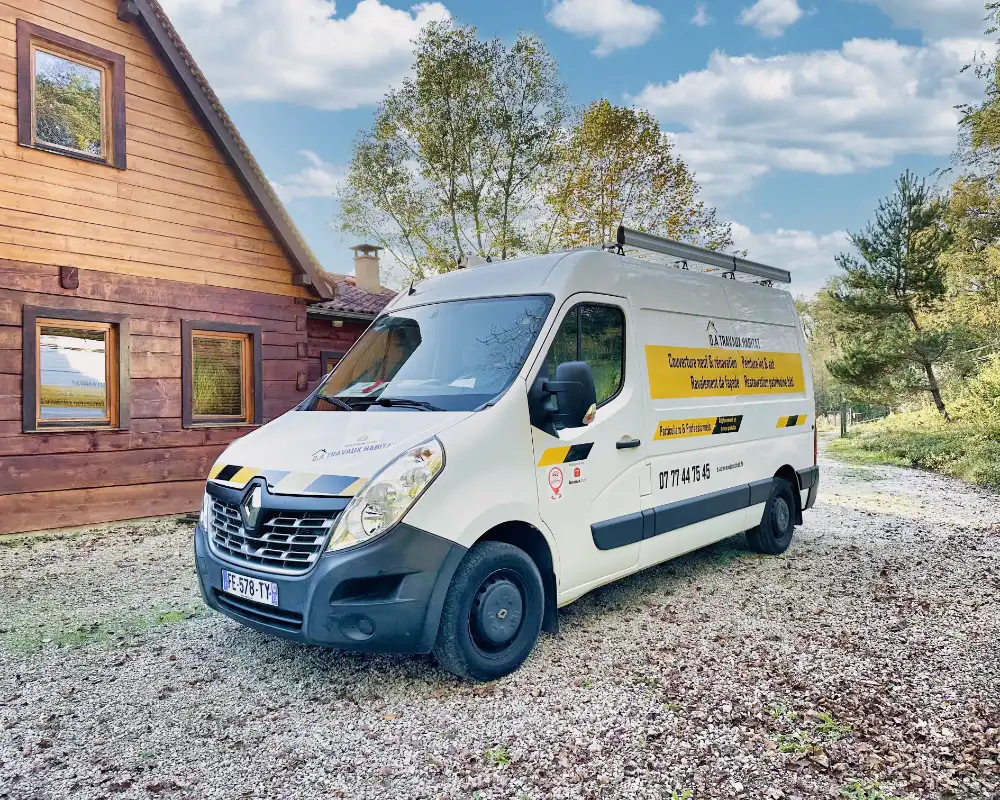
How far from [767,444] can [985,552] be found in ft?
9.13

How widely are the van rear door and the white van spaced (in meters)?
0.01

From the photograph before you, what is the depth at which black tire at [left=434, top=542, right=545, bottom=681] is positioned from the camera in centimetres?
358

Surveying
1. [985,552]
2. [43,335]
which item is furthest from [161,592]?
[985,552]

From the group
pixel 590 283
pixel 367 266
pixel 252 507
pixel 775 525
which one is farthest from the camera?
pixel 367 266

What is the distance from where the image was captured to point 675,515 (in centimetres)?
511

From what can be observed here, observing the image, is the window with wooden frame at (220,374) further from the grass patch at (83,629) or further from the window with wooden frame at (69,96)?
the grass patch at (83,629)

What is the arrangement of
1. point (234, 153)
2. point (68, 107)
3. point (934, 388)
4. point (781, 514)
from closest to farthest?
point (781, 514) → point (68, 107) → point (234, 153) → point (934, 388)

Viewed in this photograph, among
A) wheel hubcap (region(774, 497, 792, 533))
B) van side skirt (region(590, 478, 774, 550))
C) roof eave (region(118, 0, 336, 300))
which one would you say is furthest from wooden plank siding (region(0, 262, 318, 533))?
wheel hubcap (region(774, 497, 792, 533))

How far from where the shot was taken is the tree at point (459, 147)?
21.9 metres

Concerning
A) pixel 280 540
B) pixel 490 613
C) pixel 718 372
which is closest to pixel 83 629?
pixel 280 540

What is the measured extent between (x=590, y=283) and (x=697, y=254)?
1.78m

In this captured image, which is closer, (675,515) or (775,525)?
(675,515)

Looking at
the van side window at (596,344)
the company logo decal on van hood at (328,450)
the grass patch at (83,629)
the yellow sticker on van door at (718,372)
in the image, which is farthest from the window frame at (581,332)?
the grass patch at (83,629)

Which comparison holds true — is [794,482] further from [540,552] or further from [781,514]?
[540,552]
